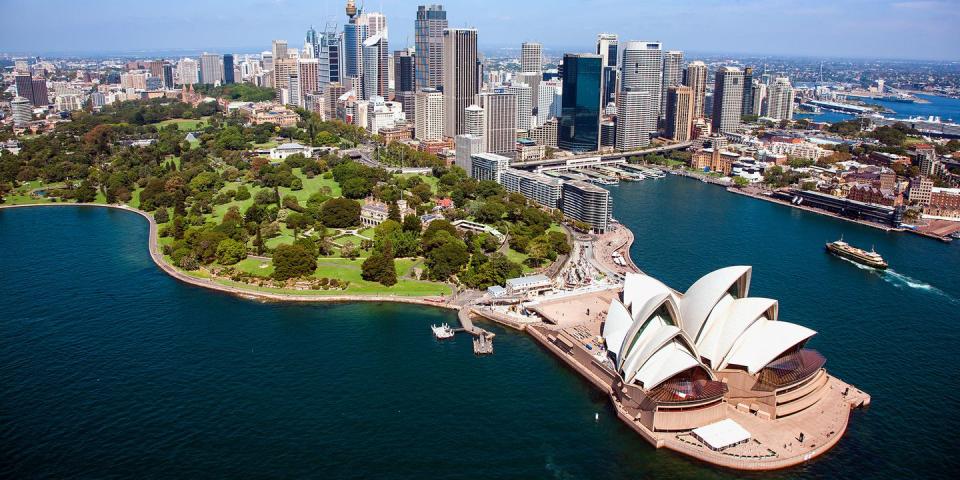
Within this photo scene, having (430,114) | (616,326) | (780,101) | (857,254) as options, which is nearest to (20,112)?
(430,114)

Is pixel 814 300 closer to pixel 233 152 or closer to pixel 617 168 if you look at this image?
pixel 617 168

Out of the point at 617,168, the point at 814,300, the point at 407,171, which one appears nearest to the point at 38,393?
the point at 814,300

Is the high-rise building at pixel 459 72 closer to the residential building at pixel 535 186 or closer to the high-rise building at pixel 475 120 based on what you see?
the high-rise building at pixel 475 120

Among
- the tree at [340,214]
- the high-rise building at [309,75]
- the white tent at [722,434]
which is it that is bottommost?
the white tent at [722,434]

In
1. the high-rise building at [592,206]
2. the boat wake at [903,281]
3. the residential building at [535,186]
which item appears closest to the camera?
the boat wake at [903,281]

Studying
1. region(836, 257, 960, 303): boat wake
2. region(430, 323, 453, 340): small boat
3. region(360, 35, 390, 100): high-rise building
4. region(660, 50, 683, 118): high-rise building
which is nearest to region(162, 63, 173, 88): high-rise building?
region(360, 35, 390, 100): high-rise building

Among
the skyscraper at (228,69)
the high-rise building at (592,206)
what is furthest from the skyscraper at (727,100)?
the skyscraper at (228,69)
